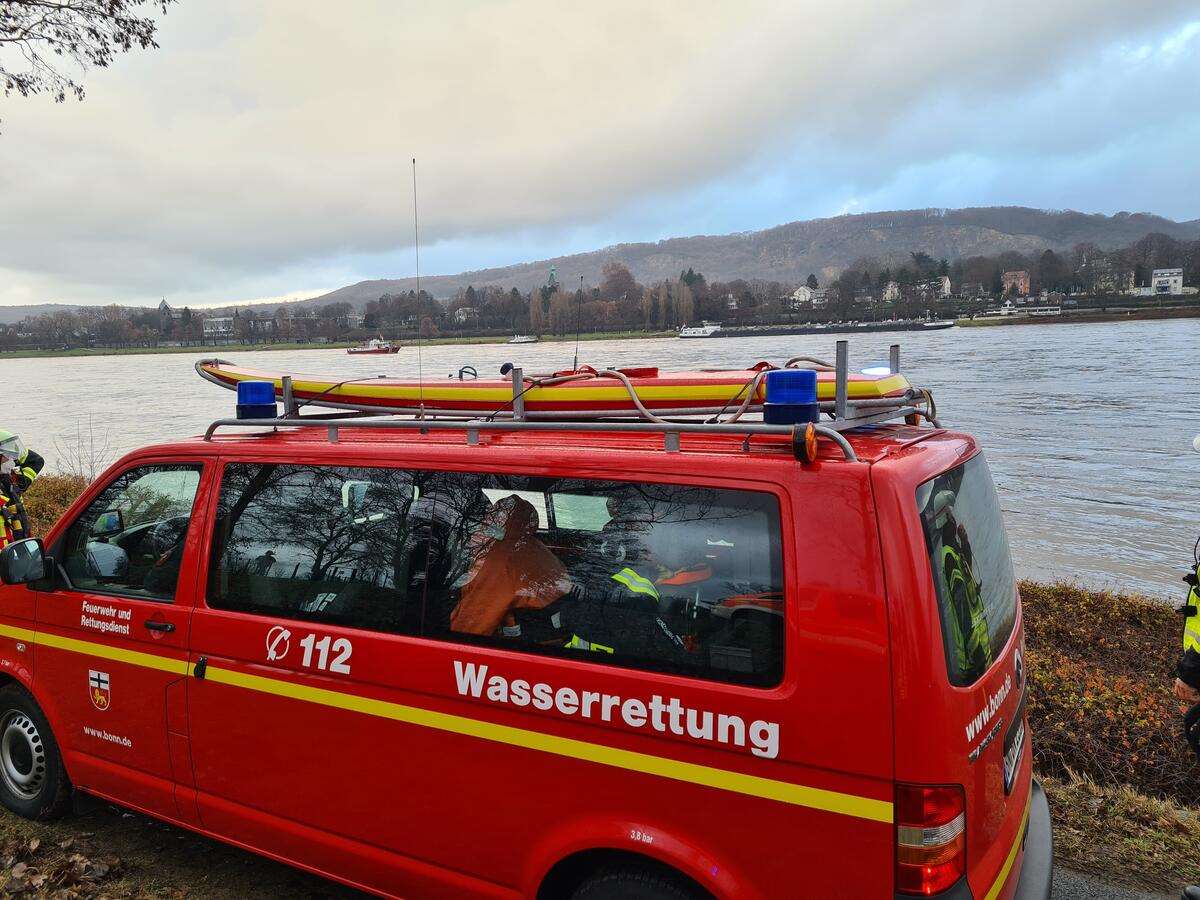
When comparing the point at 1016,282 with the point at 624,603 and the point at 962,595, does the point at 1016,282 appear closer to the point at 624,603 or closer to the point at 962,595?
the point at 962,595

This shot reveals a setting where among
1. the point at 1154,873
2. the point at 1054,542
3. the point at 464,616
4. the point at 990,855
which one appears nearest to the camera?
the point at 990,855

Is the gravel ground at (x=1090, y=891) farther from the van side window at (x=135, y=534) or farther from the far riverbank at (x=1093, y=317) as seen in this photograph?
the far riverbank at (x=1093, y=317)

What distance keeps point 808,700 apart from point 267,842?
226 cm

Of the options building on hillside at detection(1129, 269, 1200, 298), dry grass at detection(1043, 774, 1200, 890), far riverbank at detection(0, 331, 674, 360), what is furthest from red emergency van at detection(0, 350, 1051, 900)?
A: building on hillside at detection(1129, 269, 1200, 298)

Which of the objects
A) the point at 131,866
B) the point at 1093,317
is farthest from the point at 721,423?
the point at 1093,317

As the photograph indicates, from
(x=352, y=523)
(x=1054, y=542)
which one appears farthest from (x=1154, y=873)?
(x=1054, y=542)

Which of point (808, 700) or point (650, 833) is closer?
point (808, 700)

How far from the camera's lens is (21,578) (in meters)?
3.71

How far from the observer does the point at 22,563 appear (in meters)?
3.71

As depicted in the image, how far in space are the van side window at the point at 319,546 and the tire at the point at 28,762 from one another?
58.8 inches

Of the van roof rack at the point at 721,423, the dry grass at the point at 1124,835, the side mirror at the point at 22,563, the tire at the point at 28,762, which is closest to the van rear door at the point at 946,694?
the van roof rack at the point at 721,423

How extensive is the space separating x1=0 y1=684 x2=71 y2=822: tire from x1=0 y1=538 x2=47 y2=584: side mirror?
2.37ft

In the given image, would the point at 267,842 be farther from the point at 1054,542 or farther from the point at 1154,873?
the point at 1054,542

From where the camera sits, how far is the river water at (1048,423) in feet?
43.7
